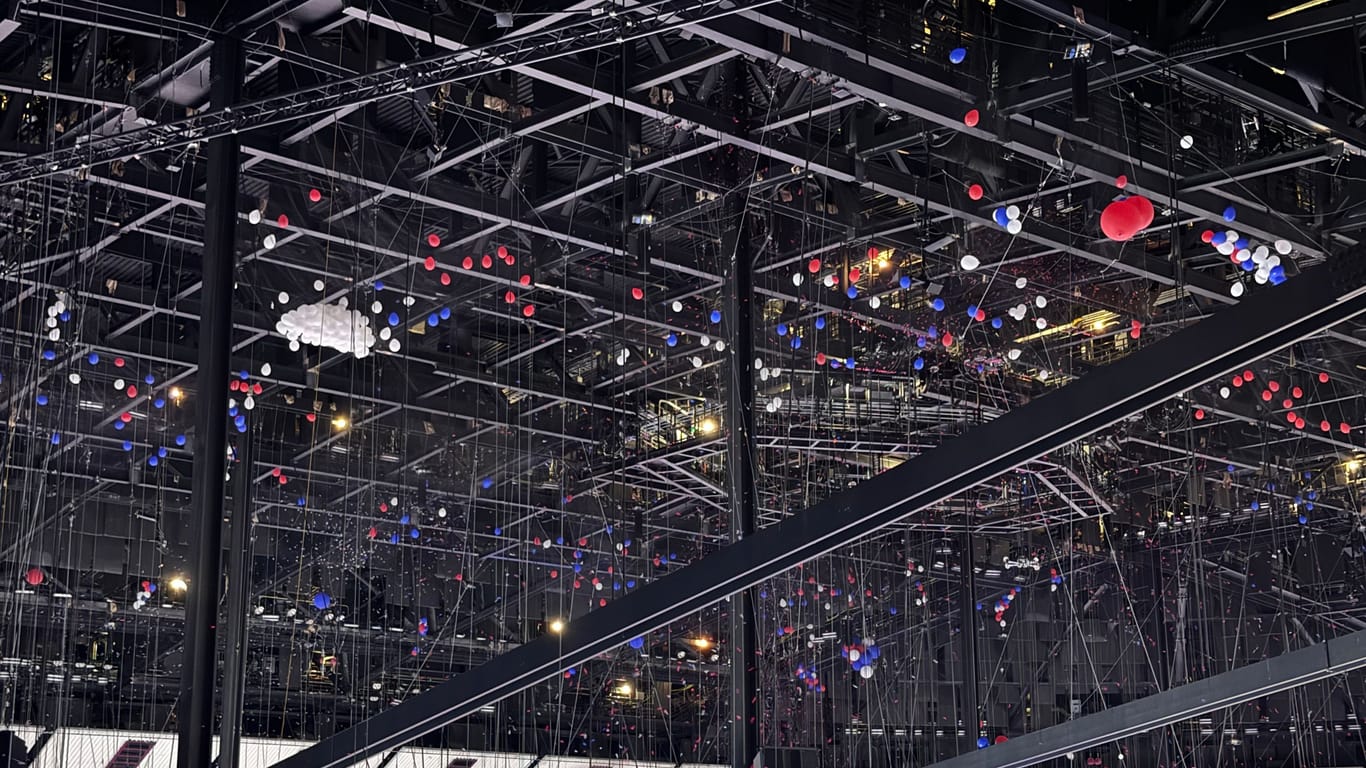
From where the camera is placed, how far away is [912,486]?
724cm

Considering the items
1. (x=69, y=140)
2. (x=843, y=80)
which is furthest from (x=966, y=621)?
(x=69, y=140)

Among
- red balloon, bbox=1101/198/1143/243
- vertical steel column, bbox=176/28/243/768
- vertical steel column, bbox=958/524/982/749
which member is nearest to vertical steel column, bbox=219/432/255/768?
vertical steel column, bbox=176/28/243/768

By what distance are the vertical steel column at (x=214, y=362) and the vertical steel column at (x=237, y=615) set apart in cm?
191

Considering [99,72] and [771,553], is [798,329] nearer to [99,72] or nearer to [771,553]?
[771,553]

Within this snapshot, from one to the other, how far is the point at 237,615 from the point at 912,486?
6.13m

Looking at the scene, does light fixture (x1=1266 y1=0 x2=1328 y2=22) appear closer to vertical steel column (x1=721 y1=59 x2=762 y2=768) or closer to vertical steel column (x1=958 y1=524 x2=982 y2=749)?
vertical steel column (x1=721 y1=59 x2=762 y2=768)

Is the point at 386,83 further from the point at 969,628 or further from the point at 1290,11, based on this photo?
the point at 969,628

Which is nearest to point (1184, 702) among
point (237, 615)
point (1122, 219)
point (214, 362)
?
point (1122, 219)

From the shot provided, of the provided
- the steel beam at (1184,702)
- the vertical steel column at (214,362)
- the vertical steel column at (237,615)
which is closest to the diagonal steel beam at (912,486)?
the vertical steel column at (214,362)

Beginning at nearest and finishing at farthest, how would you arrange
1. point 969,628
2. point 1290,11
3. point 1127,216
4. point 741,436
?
1. point 1127,216
2. point 1290,11
3. point 741,436
4. point 969,628

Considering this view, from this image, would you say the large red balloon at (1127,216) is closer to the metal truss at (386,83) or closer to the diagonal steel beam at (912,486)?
the diagonal steel beam at (912,486)

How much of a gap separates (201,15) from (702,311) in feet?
17.7

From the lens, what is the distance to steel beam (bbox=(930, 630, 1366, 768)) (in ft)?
28.2

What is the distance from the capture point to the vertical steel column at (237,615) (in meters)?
11.1
